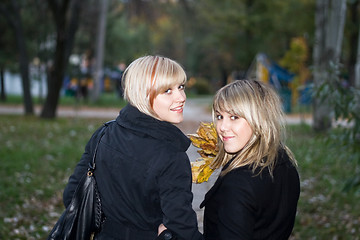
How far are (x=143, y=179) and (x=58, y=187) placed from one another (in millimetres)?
5395

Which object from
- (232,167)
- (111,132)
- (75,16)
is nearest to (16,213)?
(111,132)

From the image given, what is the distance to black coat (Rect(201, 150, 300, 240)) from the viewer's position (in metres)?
1.93

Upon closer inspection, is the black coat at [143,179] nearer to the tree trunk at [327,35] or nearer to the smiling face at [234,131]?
the smiling face at [234,131]

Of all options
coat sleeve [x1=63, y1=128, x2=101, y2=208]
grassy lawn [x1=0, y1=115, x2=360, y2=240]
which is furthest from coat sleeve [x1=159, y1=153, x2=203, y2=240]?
grassy lawn [x1=0, y1=115, x2=360, y2=240]

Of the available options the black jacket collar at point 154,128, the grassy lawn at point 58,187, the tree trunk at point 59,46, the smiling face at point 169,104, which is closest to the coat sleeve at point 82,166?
the black jacket collar at point 154,128

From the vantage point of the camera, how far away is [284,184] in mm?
2102

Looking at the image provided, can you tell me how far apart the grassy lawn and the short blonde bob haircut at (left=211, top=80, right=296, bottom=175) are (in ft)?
3.50

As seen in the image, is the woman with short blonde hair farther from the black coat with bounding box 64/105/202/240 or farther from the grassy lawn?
the grassy lawn

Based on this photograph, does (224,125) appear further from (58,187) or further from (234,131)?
(58,187)

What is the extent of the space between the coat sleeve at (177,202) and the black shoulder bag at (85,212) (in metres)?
0.38

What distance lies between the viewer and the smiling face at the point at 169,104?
7.23ft

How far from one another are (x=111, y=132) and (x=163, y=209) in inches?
19.4

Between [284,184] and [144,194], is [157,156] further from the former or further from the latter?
[284,184]

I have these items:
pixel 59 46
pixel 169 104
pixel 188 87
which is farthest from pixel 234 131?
pixel 59 46
